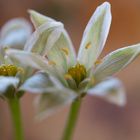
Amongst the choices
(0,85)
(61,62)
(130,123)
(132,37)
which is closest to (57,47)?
(61,62)

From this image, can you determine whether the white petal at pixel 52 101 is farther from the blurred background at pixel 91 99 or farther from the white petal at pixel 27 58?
the blurred background at pixel 91 99

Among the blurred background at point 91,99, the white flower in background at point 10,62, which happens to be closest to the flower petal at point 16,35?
the white flower in background at point 10,62

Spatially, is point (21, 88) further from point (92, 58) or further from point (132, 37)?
point (132, 37)

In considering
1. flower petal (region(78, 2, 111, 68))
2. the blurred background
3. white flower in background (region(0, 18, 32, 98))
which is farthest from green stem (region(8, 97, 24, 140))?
the blurred background

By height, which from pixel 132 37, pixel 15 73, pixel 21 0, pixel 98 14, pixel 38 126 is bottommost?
pixel 38 126

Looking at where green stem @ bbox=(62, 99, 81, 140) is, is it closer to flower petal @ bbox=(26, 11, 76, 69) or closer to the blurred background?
flower petal @ bbox=(26, 11, 76, 69)

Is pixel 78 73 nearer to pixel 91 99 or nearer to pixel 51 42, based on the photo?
pixel 51 42
